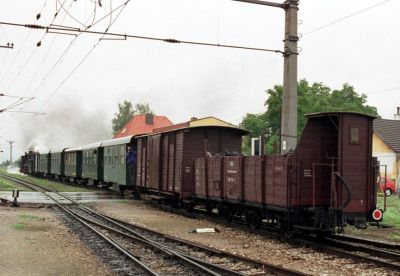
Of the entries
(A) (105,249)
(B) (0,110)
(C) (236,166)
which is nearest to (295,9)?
(C) (236,166)

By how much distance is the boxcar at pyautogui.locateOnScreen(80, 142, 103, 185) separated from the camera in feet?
106

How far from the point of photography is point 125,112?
4205 inches

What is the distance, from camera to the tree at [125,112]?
10594cm

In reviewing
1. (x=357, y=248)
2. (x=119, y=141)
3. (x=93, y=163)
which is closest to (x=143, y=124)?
(x=93, y=163)

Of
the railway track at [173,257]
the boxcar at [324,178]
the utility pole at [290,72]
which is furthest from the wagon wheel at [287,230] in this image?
the utility pole at [290,72]

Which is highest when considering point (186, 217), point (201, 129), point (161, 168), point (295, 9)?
point (295, 9)

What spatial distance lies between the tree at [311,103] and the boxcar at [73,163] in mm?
20742

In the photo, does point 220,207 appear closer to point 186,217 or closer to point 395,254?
point 186,217

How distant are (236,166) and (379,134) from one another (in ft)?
96.9

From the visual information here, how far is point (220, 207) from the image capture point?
1563 cm

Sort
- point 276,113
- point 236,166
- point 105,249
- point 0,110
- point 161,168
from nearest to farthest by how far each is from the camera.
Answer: point 105,249
point 236,166
point 161,168
point 0,110
point 276,113

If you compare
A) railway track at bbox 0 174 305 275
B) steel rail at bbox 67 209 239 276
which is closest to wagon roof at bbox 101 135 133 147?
railway track at bbox 0 174 305 275

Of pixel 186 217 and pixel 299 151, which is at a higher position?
pixel 299 151

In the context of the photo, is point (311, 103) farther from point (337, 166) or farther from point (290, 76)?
point (337, 166)
